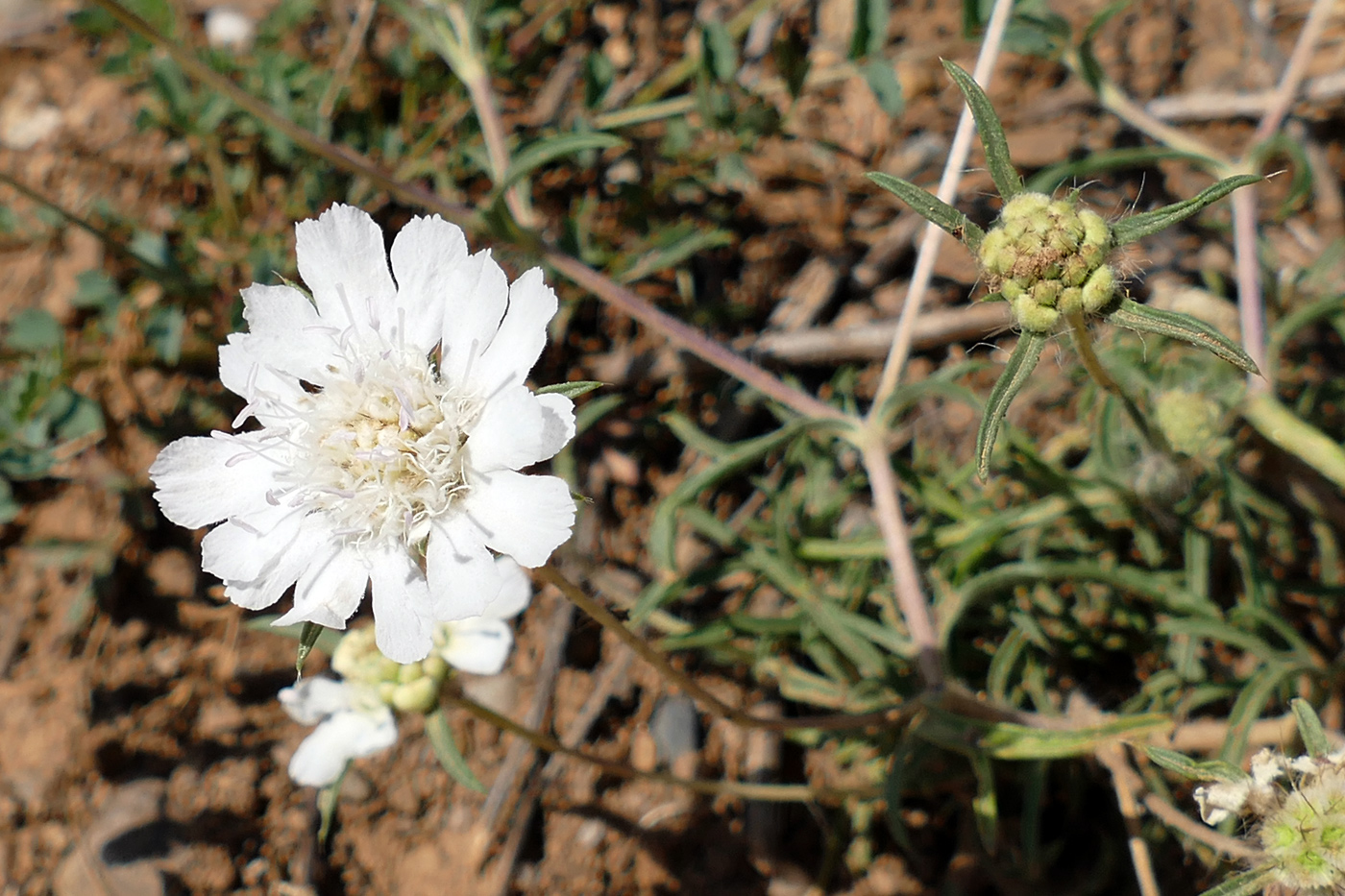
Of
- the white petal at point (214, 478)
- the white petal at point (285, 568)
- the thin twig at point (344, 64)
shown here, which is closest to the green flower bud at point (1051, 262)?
the white petal at point (285, 568)

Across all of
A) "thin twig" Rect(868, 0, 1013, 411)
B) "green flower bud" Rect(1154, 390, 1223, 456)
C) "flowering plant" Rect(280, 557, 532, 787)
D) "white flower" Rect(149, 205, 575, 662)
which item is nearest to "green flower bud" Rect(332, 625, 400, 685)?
"flowering plant" Rect(280, 557, 532, 787)

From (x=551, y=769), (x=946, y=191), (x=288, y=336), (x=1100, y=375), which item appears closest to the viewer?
(x=288, y=336)

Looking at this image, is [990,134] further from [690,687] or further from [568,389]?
[690,687]

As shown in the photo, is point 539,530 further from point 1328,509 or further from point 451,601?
point 1328,509

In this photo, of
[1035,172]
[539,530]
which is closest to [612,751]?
[539,530]

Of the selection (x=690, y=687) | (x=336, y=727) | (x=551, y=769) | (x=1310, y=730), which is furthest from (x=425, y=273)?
(x=551, y=769)

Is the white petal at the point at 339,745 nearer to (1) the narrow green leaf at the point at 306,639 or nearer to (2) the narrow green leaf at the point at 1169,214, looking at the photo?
(1) the narrow green leaf at the point at 306,639

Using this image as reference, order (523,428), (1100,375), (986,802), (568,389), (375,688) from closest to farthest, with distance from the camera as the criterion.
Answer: (523,428), (568,389), (1100,375), (375,688), (986,802)
